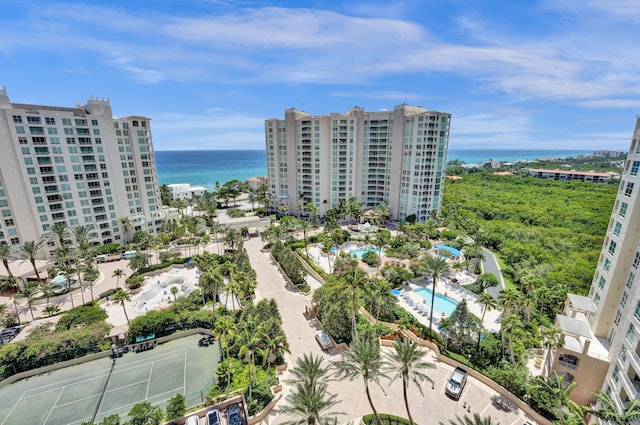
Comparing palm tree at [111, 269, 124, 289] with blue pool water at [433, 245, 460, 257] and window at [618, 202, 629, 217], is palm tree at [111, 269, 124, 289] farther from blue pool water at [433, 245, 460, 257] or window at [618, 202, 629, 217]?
window at [618, 202, 629, 217]

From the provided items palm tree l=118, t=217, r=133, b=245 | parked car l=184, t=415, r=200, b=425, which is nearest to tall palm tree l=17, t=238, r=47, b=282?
palm tree l=118, t=217, r=133, b=245

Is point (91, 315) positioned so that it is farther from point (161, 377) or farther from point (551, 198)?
point (551, 198)

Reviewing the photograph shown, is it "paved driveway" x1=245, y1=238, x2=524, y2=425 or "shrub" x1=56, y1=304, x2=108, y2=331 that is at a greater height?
"shrub" x1=56, y1=304, x2=108, y2=331

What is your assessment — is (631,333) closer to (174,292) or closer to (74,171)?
(174,292)

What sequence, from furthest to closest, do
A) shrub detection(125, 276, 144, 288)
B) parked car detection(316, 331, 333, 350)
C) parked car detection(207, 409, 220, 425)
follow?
shrub detection(125, 276, 144, 288), parked car detection(316, 331, 333, 350), parked car detection(207, 409, 220, 425)

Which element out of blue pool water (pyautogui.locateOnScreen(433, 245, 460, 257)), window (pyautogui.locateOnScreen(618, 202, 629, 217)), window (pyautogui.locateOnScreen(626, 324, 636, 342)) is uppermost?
window (pyautogui.locateOnScreen(618, 202, 629, 217))

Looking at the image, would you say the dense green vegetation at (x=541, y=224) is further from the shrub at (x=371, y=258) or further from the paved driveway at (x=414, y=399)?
the shrub at (x=371, y=258)

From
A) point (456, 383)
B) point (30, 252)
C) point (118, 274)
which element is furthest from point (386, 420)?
point (30, 252)
